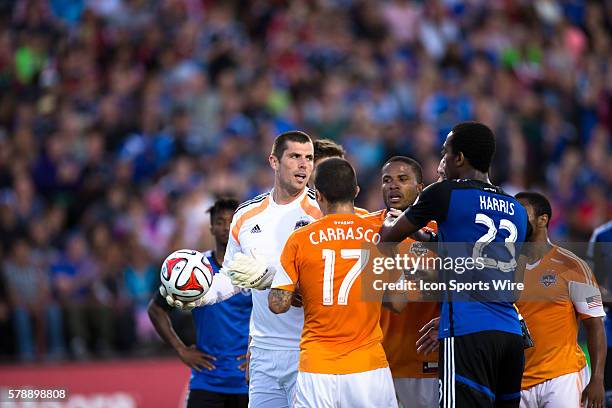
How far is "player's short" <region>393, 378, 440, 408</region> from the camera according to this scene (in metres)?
8.54

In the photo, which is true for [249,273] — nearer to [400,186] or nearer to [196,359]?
[400,186]

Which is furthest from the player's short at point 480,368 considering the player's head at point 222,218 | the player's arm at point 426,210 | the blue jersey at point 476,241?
the player's head at point 222,218

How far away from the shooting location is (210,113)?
1816cm

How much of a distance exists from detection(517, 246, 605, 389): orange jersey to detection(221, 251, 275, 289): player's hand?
204cm

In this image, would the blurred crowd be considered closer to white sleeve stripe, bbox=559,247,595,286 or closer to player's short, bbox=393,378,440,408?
player's short, bbox=393,378,440,408

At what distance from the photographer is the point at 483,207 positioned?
7332 mm

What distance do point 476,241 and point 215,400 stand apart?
333 cm

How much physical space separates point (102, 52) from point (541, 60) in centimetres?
837

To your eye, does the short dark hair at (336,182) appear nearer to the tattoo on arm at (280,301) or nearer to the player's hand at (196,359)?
the tattoo on arm at (280,301)

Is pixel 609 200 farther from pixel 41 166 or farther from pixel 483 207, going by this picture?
pixel 483 207

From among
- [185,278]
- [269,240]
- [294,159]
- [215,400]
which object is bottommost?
[215,400]

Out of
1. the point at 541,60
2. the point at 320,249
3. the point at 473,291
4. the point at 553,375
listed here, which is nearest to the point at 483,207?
the point at 473,291

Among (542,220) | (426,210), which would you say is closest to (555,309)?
(542,220)

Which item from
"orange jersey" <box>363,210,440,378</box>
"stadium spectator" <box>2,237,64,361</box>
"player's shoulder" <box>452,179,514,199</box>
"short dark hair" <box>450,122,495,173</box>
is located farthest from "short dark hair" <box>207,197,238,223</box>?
"stadium spectator" <box>2,237,64,361</box>
